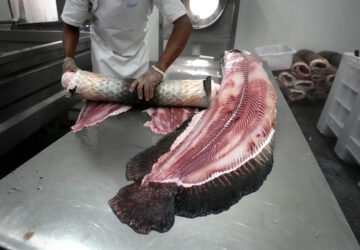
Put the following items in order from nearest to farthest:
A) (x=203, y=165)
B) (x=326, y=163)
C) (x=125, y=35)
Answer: (x=203, y=165) → (x=125, y=35) → (x=326, y=163)

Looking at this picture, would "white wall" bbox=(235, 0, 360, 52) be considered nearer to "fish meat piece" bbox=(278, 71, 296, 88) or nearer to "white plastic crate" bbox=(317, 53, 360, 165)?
"fish meat piece" bbox=(278, 71, 296, 88)

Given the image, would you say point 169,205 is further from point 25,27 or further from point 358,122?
point 25,27

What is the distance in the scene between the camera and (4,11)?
3.02 m

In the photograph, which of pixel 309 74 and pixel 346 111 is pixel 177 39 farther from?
pixel 309 74

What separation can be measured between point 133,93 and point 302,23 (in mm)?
3600

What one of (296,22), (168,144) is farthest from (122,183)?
(296,22)

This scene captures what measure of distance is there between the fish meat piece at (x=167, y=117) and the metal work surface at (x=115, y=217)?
25 cm

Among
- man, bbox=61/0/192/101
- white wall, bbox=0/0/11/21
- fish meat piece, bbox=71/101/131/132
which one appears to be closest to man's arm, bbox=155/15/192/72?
man, bbox=61/0/192/101

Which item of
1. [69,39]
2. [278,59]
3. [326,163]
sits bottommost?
[326,163]

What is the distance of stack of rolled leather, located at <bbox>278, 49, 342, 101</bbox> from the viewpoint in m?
3.46

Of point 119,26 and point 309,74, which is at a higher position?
point 119,26

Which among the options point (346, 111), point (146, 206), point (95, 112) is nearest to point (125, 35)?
point (95, 112)

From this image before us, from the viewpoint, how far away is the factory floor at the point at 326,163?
6.71 ft

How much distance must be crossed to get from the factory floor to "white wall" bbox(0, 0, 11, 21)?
1720 millimetres
